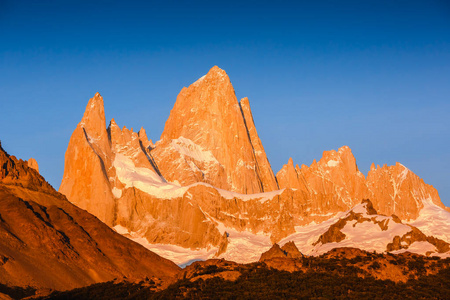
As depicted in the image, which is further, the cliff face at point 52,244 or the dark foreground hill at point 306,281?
the cliff face at point 52,244

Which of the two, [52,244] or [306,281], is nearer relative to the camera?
[306,281]

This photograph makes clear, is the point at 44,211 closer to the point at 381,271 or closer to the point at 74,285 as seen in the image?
the point at 74,285

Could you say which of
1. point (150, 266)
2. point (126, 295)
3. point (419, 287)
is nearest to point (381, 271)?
point (419, 287)

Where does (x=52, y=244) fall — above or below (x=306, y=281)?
above

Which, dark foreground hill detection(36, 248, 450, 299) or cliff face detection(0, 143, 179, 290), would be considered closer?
dark foreground hill detection(36, 248, 450, 299)

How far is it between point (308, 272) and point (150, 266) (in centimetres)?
5154

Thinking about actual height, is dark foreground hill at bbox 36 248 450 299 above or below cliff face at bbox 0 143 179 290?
below

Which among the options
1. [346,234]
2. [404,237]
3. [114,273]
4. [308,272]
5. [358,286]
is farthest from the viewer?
[346,234]

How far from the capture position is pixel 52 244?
105 m

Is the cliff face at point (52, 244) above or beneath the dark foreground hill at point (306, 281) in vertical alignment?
above

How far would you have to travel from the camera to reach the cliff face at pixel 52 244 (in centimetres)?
9681

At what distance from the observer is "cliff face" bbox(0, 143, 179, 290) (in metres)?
96.8

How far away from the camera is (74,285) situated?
3878 inches

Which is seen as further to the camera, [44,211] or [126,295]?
[44,211]
